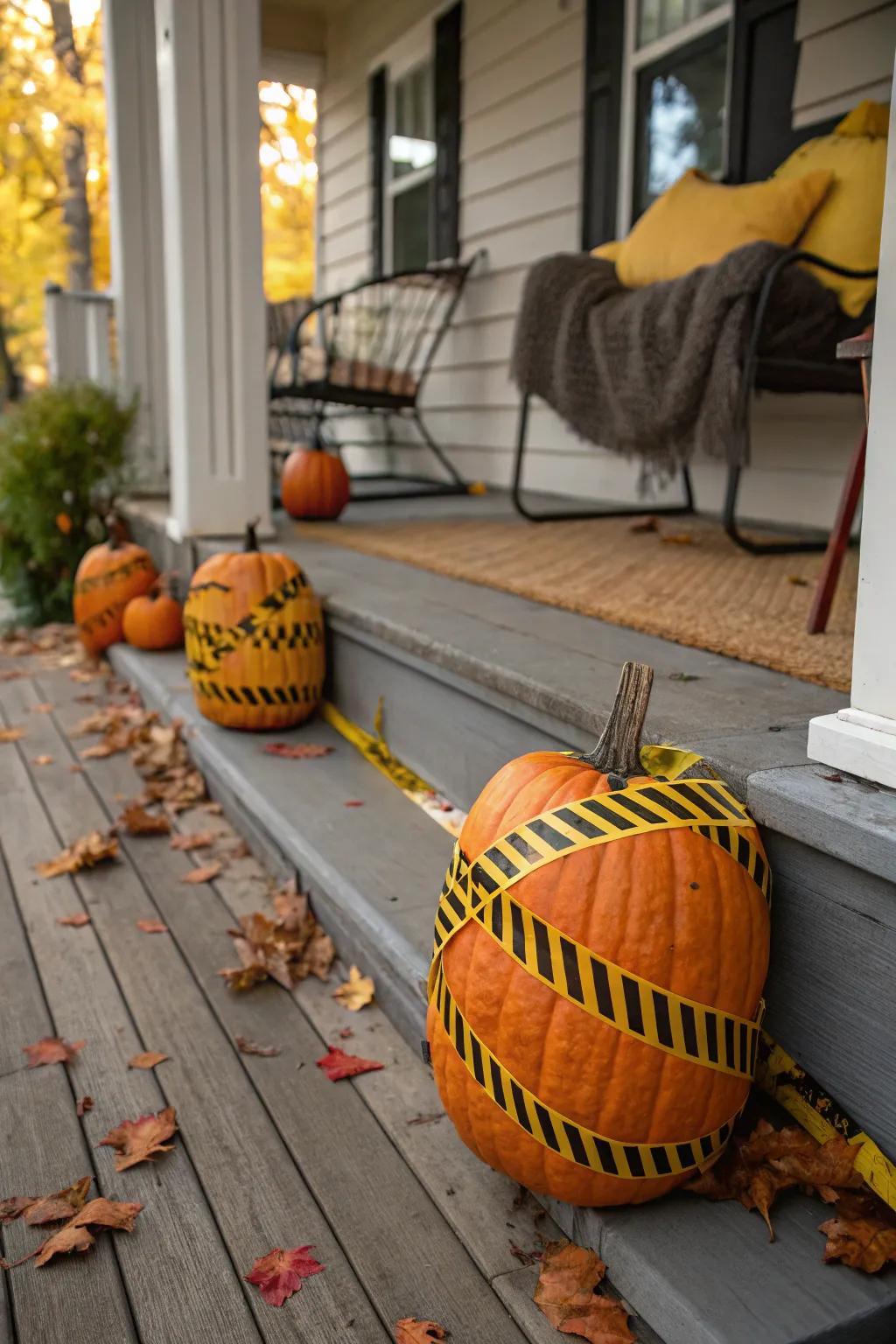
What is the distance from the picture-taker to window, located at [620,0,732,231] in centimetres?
369

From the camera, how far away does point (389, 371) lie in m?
5.15

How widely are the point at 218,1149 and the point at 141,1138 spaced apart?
97mm

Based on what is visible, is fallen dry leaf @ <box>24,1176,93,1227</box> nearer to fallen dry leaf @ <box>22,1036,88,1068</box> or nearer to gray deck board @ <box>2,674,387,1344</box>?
gray deck board @ <box>2,674,387,1344</box>

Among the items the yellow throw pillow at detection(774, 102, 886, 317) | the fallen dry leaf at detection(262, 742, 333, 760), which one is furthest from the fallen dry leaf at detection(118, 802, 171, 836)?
the yellow throw pillow at detection(774, 102, 886, 317)

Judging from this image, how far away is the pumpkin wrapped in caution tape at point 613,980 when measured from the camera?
1091 millimetres

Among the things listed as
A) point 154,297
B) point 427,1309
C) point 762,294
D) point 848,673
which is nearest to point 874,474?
point 848,673

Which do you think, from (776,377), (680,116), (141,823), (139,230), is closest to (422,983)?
(141,823)

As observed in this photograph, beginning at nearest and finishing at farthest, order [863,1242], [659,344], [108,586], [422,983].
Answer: [863,1242] → [422,983] → [659,344] → [108,586]

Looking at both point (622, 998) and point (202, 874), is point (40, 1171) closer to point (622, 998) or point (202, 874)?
point (622, 998)

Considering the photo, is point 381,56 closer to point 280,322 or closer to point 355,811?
point 280,322

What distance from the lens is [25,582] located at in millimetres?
4660

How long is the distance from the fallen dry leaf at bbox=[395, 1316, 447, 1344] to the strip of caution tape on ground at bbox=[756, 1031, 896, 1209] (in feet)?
1.41

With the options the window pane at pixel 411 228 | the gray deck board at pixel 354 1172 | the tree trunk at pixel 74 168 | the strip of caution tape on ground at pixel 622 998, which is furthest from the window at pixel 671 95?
the tree trunk at pixel 74 168

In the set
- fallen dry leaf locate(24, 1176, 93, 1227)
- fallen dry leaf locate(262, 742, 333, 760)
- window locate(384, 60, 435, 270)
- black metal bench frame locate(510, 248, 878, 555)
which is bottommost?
fallen dry leaf locate(24, 1176, 93, 1227)
